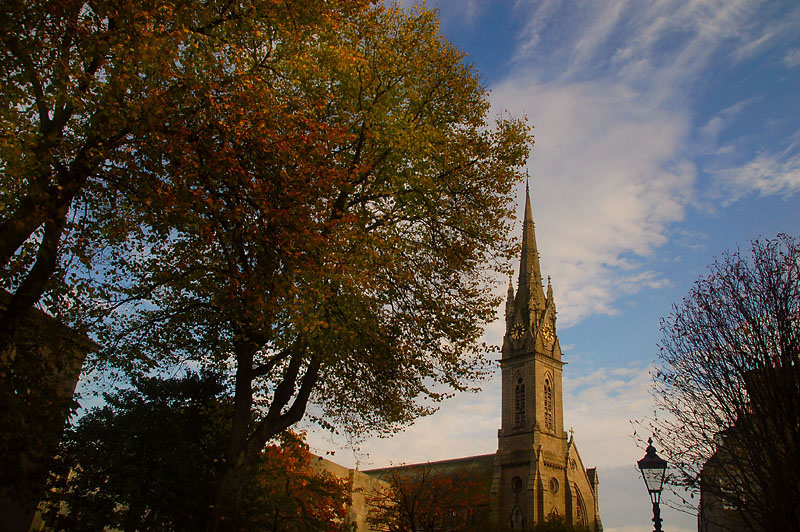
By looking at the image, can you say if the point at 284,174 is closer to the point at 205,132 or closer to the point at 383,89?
the point at 205,132

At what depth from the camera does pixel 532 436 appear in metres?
61.7

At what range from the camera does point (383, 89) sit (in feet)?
47.7

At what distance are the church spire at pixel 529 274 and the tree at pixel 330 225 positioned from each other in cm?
5337

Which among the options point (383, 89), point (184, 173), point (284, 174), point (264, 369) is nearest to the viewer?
point (184, 173)

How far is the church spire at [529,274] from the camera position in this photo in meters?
68.2

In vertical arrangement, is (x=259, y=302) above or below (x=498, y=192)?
below

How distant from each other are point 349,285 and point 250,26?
223 inches

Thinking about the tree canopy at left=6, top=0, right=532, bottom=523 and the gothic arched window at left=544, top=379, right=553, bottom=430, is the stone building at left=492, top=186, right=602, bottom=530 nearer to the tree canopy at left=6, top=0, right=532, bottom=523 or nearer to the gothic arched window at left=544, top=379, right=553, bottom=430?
the gothic arched window at left=544, top=379, right=553, bottom=430

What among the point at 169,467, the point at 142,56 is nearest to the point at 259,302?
the point at 142,56

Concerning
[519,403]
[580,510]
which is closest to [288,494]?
[519,403]

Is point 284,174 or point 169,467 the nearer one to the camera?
point 284,174

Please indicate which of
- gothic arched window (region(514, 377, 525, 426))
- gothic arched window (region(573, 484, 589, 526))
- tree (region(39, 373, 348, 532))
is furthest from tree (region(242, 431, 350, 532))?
gothic arched window (region(573, 484, 589, 526))

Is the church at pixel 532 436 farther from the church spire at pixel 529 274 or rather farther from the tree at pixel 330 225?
the tree at pixel 330 225

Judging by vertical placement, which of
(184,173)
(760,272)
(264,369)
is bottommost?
(264,369)
